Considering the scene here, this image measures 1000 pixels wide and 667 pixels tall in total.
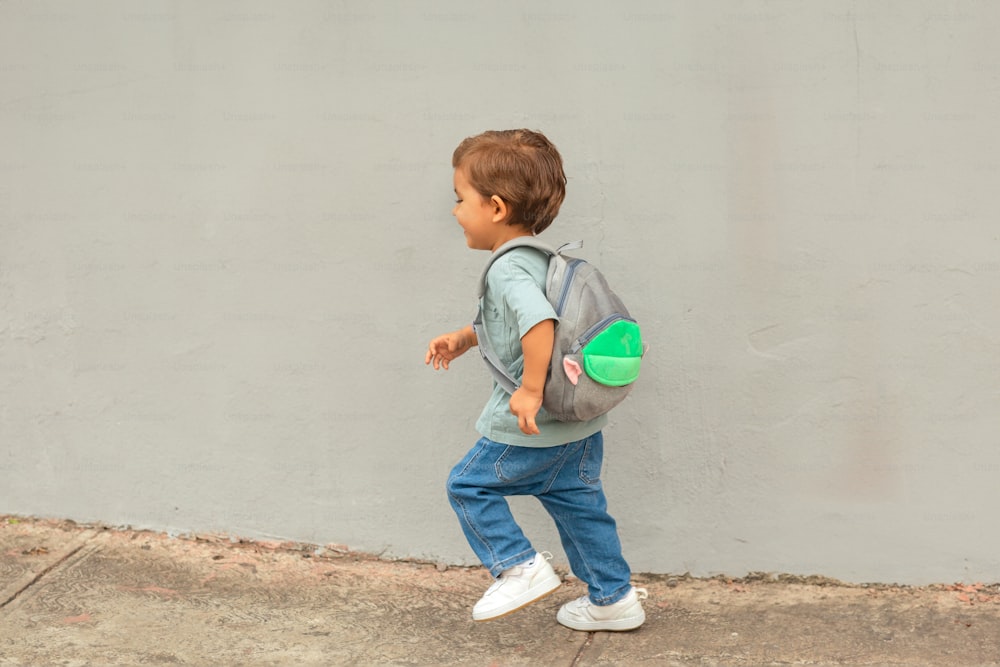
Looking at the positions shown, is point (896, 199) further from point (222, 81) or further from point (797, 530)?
point (222, 81)

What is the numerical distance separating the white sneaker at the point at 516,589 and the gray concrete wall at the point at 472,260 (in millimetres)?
634

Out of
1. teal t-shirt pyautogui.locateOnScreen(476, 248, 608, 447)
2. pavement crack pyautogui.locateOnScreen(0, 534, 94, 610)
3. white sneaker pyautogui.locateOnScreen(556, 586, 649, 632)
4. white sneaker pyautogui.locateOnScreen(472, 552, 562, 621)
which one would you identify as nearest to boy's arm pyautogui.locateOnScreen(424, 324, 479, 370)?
teal t-shirt pyautogui.locateOnScreen(476, 248, 608, 447)

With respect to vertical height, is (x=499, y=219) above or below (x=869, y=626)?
above

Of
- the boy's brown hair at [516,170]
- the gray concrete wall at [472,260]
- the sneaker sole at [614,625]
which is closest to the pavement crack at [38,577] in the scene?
the gray concrete wall at [472,260]

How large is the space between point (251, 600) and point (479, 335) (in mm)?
1214

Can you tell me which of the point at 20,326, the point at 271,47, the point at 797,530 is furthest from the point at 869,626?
the point at 20,326

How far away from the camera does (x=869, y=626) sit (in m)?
3.40

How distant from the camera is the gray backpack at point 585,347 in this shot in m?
2.91

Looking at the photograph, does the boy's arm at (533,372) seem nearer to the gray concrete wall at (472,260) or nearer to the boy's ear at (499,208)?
the boy's ear at (499,208)

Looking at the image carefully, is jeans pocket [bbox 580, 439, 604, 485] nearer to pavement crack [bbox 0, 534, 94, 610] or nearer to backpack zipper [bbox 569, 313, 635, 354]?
backpack zipper [bbox 569, 313, 635, 354]

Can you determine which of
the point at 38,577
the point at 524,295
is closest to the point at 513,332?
the point at 524,295

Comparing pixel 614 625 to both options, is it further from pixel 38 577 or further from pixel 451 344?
pixel 38 577

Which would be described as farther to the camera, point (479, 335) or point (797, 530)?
point (797, 530)

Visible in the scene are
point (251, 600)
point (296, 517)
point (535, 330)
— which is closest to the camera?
point (535, 330)
